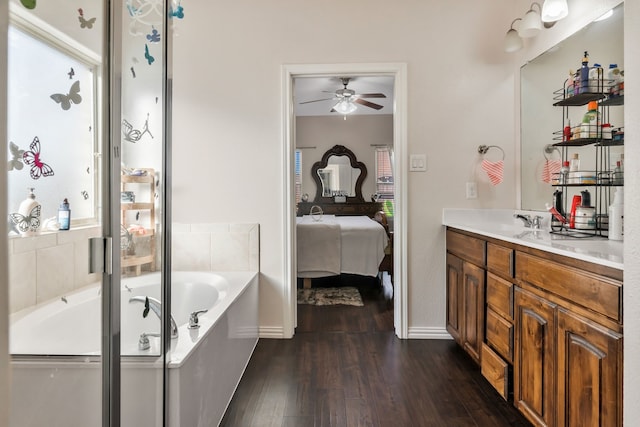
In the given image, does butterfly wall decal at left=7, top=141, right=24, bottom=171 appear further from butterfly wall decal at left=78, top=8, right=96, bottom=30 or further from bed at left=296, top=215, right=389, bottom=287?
bed at left=296, top=215, right=389, bottom=287

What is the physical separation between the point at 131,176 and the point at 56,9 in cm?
46

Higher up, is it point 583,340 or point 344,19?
point 344,19

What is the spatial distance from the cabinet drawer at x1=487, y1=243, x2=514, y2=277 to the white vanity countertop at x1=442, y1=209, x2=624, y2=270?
0.06 metres

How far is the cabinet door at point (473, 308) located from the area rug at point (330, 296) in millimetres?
1356

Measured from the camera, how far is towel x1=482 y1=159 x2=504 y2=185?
2537 mm

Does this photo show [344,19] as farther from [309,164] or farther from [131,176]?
[309,164]

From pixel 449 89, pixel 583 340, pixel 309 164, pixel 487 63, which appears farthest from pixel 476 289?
pixel 309 164

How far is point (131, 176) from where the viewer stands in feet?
3.63

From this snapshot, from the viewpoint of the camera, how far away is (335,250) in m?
3.99

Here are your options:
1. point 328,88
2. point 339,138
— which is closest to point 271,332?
point 328,88

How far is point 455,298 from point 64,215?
2230mm

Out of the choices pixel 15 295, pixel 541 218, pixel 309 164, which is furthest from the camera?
pixel 309 164

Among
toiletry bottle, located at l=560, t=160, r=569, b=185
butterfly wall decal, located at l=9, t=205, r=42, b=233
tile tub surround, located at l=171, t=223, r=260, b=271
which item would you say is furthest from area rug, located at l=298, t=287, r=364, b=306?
butterfly wall decal, located at l=9, t=205, r=42, b=233

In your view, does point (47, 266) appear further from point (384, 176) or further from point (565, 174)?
point (384, 176)
